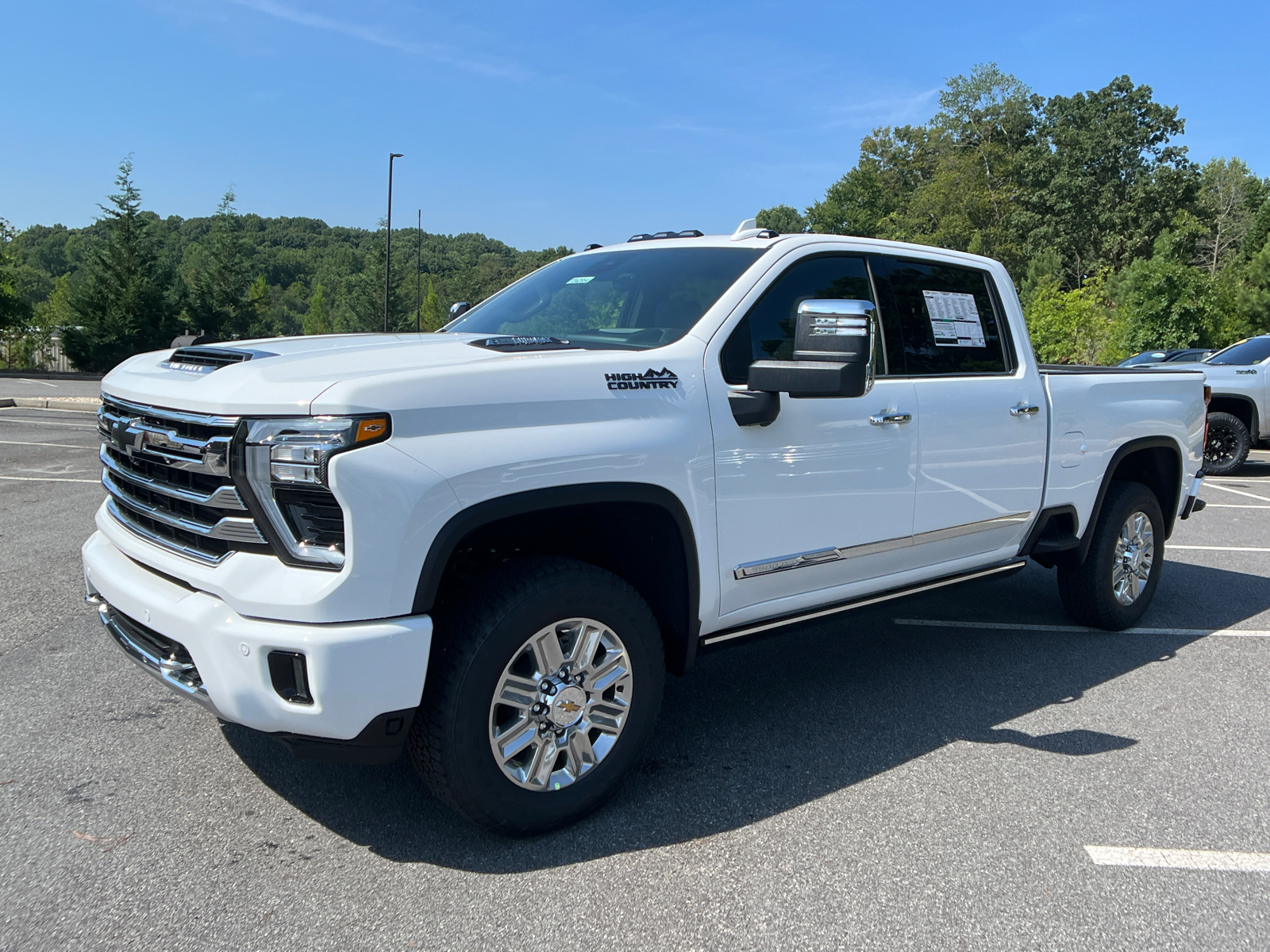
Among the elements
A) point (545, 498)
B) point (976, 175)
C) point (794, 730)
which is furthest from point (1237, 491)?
point (976, 175)

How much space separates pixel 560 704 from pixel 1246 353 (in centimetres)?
1259

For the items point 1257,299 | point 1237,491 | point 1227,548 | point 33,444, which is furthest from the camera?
point 1257,299

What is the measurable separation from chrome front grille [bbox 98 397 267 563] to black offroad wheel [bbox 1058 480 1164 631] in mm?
4445

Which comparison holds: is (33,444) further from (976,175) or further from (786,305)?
(976,175)

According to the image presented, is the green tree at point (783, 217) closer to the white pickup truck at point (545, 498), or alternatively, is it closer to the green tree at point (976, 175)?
the green tree at point (976, 175)

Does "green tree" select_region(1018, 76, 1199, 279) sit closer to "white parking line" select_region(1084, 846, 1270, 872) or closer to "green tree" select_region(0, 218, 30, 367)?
"green tree" select_region(0, 218, 30, 367)

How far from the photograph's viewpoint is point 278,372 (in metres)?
2.66

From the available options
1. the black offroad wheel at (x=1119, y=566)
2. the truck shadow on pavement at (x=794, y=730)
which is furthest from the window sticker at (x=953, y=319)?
the black offroad wheel at (x=1119, y=566)

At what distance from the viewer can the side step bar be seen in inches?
135

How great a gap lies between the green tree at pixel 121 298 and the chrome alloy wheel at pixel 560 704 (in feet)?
133

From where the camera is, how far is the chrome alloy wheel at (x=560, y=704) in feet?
9.34

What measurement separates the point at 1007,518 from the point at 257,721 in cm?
351

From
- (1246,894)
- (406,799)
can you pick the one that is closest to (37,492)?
(406,799)

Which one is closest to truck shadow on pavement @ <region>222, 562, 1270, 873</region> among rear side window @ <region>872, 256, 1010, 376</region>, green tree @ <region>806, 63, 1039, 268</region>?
rear side window @ <region>872, 256, 1010, 376</region>
